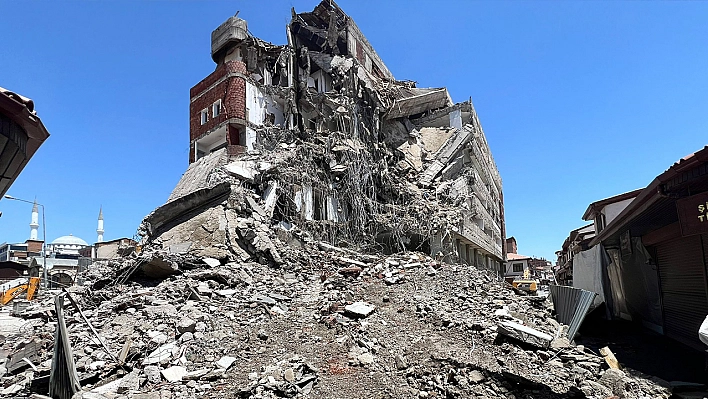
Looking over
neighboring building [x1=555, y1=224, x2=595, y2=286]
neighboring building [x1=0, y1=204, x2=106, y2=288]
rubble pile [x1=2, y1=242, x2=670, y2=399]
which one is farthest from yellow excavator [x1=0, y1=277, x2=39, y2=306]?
neighboring building [x1=555, y1=224, x2=595, y2=286]

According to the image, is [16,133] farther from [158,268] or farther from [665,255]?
[665,255]

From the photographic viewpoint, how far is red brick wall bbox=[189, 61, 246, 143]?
67.2 feet

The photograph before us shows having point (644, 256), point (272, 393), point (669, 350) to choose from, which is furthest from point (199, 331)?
point (644, 256)

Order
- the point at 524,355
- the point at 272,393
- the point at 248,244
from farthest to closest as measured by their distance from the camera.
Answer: the point at 248,244 < the point at 524,355 < the point at 272,393

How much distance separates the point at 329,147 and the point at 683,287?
15718 millimetres

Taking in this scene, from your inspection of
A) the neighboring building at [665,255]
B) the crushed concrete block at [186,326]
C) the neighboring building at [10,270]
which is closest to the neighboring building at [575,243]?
the neighboring building at [665,255]

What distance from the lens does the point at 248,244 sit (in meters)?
14.6

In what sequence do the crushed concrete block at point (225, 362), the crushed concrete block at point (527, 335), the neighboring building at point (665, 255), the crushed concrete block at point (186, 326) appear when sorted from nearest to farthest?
the neighboring building at point (665, 255), the crushed concrete block at point (225, 362), the crushed concrete block at point (527, 335), the crushed concrete block at point (186, 326)

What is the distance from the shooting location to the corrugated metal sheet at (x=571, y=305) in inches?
360

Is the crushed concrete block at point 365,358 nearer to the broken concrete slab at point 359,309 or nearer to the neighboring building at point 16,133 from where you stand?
the broken concrete slab at point 359,309

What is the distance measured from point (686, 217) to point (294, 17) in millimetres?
23535

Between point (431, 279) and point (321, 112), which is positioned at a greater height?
point (321, 112)

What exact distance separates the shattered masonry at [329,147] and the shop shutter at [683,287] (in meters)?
11.0

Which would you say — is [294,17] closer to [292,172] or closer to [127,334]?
[292,172]
